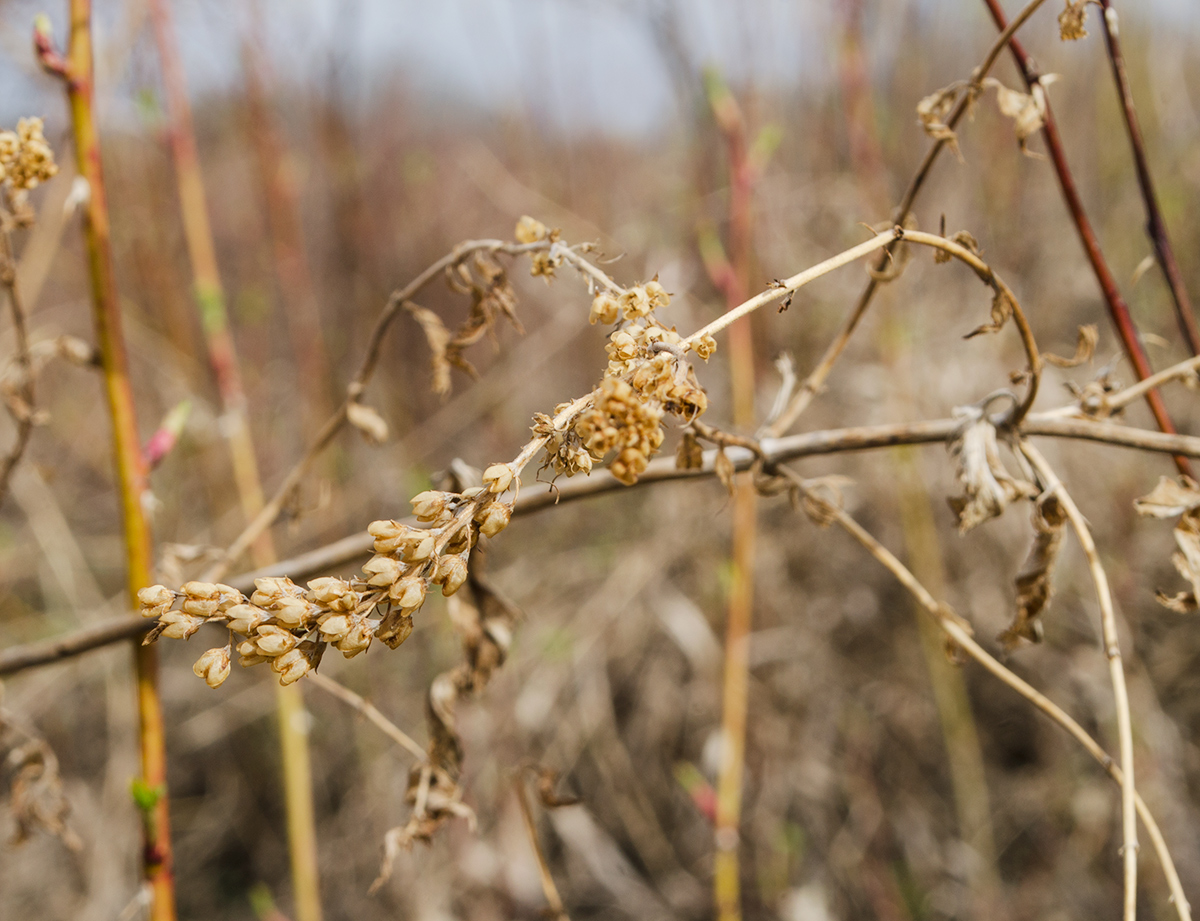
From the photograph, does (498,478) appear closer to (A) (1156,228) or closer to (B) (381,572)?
(B) (381,572)

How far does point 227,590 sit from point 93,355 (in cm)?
51

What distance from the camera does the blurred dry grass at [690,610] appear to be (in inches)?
81.7

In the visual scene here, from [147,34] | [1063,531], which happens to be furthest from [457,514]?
[147,34]

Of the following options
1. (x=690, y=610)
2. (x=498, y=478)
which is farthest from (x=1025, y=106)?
(x=690, y=610)

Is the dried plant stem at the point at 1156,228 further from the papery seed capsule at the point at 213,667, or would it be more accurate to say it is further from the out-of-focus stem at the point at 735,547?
the papery seed capsule at the point at 213,667

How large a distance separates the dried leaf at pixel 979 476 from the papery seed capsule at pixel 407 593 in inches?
16.6

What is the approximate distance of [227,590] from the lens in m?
0.41

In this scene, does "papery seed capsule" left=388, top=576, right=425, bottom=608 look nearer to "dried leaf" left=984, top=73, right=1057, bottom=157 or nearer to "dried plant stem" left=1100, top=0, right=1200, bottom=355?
"dried leaf" left=984, top=73, right=1057, bottom=157

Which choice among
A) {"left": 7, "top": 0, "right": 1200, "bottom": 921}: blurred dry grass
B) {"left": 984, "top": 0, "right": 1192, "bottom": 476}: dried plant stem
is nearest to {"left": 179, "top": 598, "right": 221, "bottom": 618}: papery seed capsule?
{"left": 984, "top": 0, "right": 1192, "bottom": 476}: dried plant stem

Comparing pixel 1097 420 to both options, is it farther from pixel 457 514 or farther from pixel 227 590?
pixel 227 590

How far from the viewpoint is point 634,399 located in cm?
37

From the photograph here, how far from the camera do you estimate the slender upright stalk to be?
728 millimetres

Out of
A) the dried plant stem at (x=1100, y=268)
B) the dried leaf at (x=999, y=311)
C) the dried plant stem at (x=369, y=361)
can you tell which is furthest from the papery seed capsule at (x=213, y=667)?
the dried plant stem at (x=1100, y=268)

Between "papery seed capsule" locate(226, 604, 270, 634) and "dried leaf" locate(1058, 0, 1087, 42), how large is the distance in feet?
2.17
